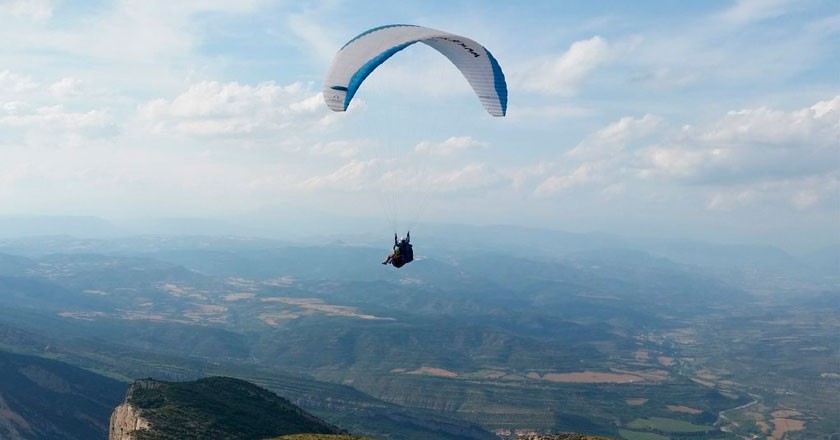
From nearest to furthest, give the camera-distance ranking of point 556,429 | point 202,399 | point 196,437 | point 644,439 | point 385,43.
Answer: point 385,43, point 196,437, point 202,399, point 556,429, point 644,439

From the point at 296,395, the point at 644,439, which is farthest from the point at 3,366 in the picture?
the point at 644,439

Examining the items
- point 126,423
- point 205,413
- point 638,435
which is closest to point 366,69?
point 126,423

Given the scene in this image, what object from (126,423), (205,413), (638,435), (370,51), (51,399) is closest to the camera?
(370,51)

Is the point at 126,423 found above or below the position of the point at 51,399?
above

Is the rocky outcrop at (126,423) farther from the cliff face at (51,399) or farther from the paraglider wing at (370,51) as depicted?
the cliff face at (51,399)

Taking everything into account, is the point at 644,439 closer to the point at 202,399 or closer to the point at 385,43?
the point at 202,399

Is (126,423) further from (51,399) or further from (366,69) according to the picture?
(51,399)

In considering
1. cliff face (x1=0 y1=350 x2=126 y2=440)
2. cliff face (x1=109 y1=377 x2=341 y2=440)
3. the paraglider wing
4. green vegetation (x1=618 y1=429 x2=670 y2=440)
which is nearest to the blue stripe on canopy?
the paraglider wing

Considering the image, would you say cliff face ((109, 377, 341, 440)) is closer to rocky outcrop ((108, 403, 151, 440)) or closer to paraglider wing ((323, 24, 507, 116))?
rocky outcrop ((108, 403, 151, 440))
